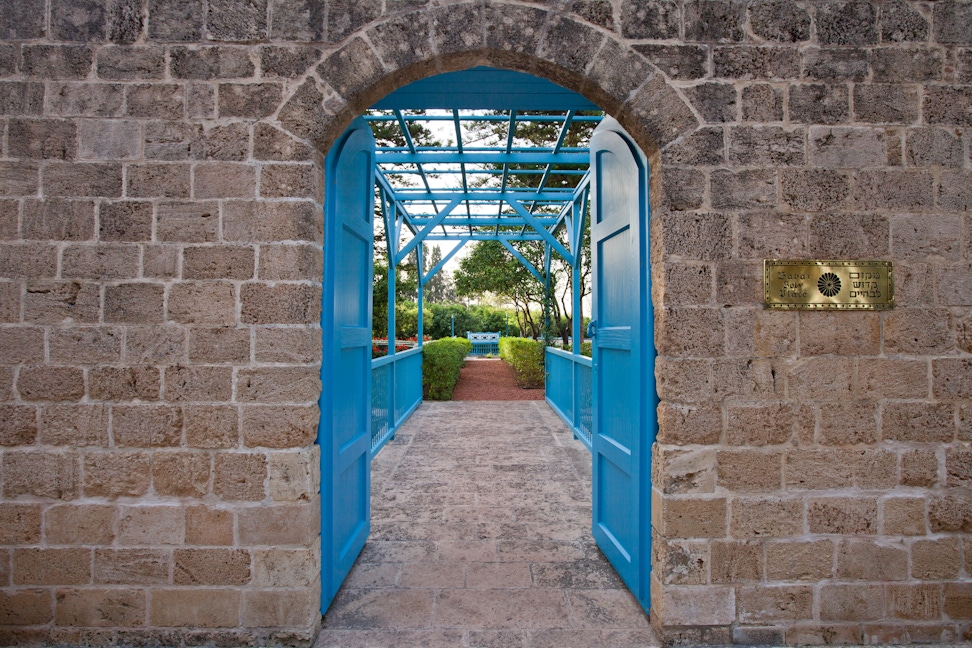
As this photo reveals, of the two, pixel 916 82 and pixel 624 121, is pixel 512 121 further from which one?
pixel 916 82

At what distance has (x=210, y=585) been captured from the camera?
244 centimetres

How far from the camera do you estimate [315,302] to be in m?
2.54

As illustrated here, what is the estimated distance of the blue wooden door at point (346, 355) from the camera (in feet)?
8.82

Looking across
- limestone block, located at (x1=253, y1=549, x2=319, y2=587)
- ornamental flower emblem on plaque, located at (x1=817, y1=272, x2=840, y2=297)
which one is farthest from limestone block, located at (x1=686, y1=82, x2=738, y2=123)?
limestone block, located at (x1=253, y1=549, x2=319, y2=587)

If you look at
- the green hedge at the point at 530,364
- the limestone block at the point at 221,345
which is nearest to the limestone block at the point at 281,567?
the limestone block at the point at 221,345

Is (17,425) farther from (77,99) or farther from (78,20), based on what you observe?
(78,20)

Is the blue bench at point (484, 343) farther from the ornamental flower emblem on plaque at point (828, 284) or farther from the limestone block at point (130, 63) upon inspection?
the limestone block at point (130, 63)

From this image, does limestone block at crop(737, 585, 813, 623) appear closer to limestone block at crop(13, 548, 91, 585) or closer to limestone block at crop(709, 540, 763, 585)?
limestone block at crop(709, 540, 763, 585)

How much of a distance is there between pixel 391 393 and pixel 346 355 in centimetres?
381

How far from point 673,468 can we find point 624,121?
1.71 meters

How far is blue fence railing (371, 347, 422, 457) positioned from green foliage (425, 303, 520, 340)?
1437 centimetres

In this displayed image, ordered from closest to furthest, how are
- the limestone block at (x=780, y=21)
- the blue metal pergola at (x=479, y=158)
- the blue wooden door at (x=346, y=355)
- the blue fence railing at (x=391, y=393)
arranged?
the limestone block at (x=780, y=21) → the blue wooden door at (x=346, y=355) → the blue metal pergola at (x=479, y=158) → the blue fence railing at (x=391, y=393)

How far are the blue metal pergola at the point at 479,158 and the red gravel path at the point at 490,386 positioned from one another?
101 inches

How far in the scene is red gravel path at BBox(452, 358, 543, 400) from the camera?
10.8 m
